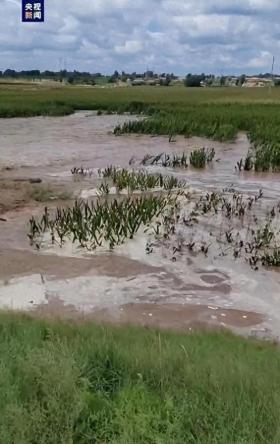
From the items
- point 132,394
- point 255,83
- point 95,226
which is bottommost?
point 95,226

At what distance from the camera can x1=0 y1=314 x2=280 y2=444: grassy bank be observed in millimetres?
3105

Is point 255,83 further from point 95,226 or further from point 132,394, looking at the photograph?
point 132,394

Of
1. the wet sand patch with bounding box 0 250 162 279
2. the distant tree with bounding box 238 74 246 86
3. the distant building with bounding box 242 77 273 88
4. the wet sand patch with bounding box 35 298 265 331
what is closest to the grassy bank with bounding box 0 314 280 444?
the wet sand patch with bounding box 35 298 265 331

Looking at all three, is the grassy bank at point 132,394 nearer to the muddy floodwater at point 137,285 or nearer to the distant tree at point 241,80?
the muddy floodwater at point 137,285

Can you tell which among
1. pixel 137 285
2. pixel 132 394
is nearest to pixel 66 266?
pixel 137 285

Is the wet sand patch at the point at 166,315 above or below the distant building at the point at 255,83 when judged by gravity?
below

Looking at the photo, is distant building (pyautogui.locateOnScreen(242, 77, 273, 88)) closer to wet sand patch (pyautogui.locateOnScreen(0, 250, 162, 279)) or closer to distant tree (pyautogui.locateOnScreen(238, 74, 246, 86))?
distant tree (pyautogui.locateOnScreen(238, 74, 246, 86))

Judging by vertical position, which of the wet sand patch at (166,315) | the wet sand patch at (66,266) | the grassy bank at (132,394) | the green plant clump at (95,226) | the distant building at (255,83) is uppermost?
the distant building at (255,83)

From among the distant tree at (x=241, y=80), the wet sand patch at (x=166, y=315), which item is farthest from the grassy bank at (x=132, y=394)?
the distant tree at (x=241, y=80)

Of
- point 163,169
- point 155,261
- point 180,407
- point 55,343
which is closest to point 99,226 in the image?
point 155,261

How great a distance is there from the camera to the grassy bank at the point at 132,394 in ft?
10.2

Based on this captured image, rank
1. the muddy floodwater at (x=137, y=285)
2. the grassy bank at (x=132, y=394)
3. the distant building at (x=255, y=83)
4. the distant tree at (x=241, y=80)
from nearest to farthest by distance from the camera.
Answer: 1. the grassy bank at (x=132, y=394)
2. the muddy floodwater at (x=137, y=285)
3. the distant building at (x=255, y=83)
4. the distant tree at (x=241, y=80)

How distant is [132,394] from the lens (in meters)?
3.53

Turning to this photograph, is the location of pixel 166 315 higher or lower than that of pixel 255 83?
lower
